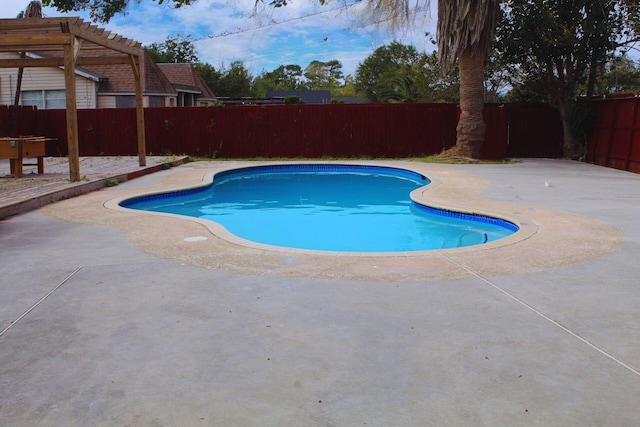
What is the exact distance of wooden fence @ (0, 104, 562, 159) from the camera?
60.5 feet

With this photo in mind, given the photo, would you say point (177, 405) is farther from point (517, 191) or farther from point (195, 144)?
point (195, 144)

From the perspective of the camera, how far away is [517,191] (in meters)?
10.5

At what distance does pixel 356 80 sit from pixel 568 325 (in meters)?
68.4

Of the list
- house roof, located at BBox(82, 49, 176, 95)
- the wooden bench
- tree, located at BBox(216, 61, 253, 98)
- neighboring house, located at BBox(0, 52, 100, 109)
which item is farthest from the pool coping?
tree, located at BBox(216, 61, 253, 98)

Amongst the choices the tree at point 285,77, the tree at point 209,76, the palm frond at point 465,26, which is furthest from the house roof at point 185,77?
the tree at point 285,77

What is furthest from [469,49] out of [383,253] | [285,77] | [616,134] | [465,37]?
[285,77]

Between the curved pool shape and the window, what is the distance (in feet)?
39.5

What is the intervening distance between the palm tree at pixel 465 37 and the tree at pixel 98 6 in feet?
17.9

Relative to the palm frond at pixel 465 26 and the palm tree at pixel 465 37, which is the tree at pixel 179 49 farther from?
the palm frond at pixel 465 26

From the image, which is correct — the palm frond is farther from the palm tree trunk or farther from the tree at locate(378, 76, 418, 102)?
the tree at locate(378, 76, 418, 102)

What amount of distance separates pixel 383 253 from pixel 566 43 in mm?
13003

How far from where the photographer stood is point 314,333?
3523mm

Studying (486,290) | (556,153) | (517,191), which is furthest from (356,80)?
(486,290)

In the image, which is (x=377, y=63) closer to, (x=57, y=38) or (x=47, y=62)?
(x=47, y=62)
